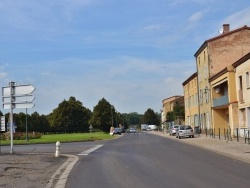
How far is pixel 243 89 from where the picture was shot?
4019 cm

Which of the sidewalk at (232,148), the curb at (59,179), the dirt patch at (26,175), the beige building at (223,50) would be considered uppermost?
the beige building at (223,50)

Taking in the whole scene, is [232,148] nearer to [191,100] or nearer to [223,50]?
[223,50]

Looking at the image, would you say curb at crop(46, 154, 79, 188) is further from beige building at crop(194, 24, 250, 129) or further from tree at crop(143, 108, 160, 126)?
tree at crop(143, 108, 160, 126)

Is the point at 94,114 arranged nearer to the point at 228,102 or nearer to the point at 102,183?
the point at 228,102

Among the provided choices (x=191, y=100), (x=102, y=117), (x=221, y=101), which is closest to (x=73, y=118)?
(x=102, y=117)

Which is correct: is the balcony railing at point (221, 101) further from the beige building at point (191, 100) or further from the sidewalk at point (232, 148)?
the beige building at point (191, 100)

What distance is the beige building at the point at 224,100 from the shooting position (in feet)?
143

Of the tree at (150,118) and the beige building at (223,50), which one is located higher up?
the beige building at (223,50)

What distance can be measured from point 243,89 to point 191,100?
35.7m

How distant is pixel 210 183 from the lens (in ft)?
37.2

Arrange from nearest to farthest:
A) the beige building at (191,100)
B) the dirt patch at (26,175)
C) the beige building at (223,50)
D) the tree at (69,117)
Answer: the dirt patch at (26,175)
the beige building at (223,50)
the beige building at (191,100)
the tree at (69,117)

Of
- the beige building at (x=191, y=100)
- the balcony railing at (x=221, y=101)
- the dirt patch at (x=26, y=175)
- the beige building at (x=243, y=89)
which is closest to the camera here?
the dirt patch at (x=26, y=175)

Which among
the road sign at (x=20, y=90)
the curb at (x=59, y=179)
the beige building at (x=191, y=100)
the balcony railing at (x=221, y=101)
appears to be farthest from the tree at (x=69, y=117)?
the curb at (x=59, y=179)

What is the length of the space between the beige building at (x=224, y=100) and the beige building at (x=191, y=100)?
13387 millimetres
